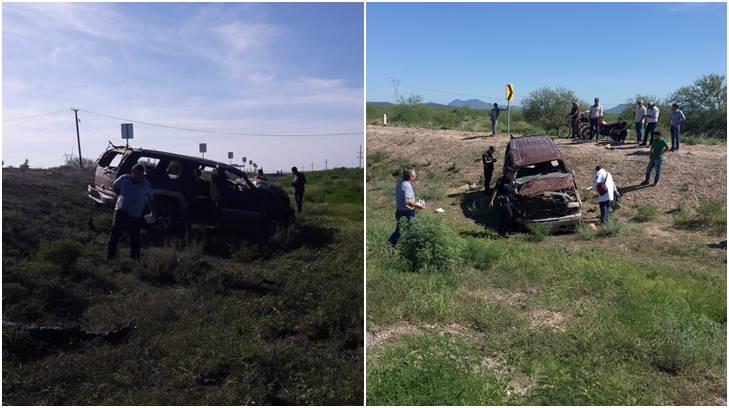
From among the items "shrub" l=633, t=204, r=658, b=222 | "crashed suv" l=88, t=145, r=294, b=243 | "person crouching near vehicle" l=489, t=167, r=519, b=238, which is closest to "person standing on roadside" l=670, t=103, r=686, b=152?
"shrub" l=633, t=204, r=658, b=222

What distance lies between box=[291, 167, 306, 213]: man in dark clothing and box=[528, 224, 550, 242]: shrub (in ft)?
21.0

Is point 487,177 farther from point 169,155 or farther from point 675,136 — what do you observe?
point 169,155

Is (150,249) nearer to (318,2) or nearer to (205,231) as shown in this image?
(205,231)

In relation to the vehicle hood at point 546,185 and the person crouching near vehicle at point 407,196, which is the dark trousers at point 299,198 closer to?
the person crouching near vehicle at point 407,196

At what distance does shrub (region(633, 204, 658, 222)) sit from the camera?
38.5 feet

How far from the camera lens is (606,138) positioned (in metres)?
18.0

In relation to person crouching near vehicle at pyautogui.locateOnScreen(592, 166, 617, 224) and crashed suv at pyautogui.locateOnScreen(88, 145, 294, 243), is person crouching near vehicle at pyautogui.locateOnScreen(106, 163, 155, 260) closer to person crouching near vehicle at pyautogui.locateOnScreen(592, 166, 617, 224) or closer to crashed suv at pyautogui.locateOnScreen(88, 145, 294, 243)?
crashed suv at pyautogui.locateOnScreen(88, 145, 294, 243)

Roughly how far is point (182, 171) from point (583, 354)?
360 centimetres

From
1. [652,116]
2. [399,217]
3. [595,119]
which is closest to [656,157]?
[652,116]

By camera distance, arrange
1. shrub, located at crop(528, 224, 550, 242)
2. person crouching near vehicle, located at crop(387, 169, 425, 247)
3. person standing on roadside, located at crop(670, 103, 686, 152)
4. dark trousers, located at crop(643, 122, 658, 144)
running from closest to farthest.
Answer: person crouching near vehicle, located at crop(387, 169, 425, 247) < shrub, located at crop(528, 224, 550, 242) < person standing on roadside, located at crop(670, 103, 686, 152) < dark trousers, located at crop(643, 122, 658, 144)

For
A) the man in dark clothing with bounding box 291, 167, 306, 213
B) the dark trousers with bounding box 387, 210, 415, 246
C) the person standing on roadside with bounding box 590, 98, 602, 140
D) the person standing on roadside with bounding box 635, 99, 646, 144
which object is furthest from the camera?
the person standing on roadside with bounding box 590, 98, 602, 140

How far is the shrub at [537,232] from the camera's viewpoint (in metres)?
9.91

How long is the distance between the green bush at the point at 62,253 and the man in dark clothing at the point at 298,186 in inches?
64.9

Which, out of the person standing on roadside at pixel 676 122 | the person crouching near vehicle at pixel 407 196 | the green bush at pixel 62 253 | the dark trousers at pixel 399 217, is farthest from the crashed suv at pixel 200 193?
the person standing on roadside at pixel 676 122
